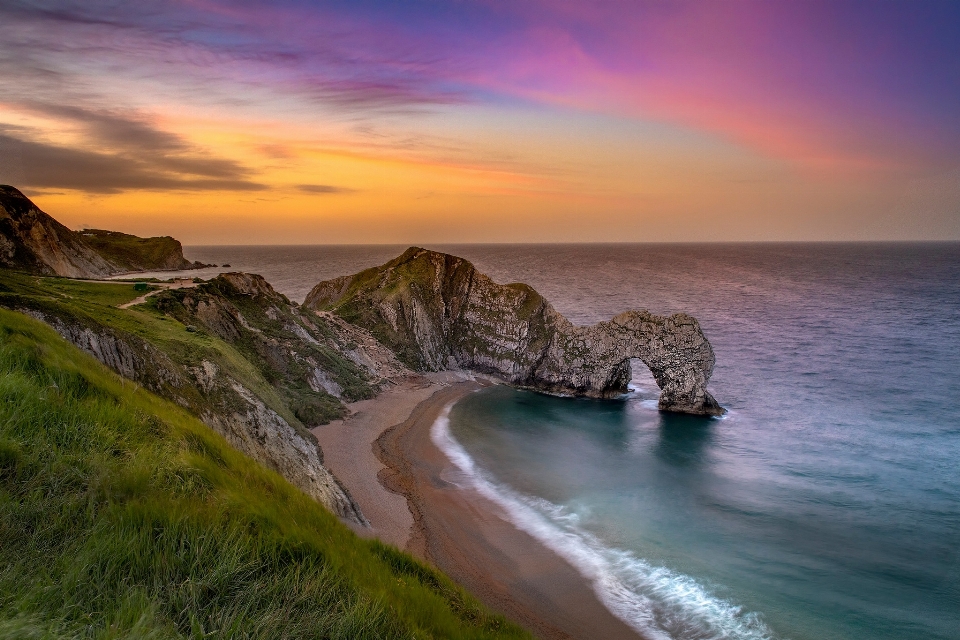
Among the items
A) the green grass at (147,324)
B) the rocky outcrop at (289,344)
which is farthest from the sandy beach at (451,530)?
the green grass at (147,324)

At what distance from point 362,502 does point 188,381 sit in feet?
33.7

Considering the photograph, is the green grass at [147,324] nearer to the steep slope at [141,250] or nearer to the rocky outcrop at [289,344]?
the rocky outcrop at [289,344]

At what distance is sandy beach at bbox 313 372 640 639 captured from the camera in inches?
764

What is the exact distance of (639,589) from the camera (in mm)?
20984

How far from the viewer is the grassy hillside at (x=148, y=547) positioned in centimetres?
485

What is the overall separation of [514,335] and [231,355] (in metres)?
33.2

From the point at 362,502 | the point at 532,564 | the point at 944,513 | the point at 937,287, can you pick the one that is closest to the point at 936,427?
the point at 944,513

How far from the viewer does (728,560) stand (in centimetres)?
2338

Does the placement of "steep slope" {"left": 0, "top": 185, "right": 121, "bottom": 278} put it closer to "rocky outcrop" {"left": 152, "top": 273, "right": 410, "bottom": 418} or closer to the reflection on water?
"rocky outcrop" {"left": 152, "top": 273, "right": 410, "bottom": 418}

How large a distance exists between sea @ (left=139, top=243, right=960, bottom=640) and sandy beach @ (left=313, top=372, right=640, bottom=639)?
1.16m

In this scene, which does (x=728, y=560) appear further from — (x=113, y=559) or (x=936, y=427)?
(x=936, y=427)

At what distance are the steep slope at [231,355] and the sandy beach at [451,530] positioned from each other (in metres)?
2.61

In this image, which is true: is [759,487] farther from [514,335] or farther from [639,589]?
[514,335]

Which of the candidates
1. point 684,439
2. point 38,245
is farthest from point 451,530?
point 38,245
